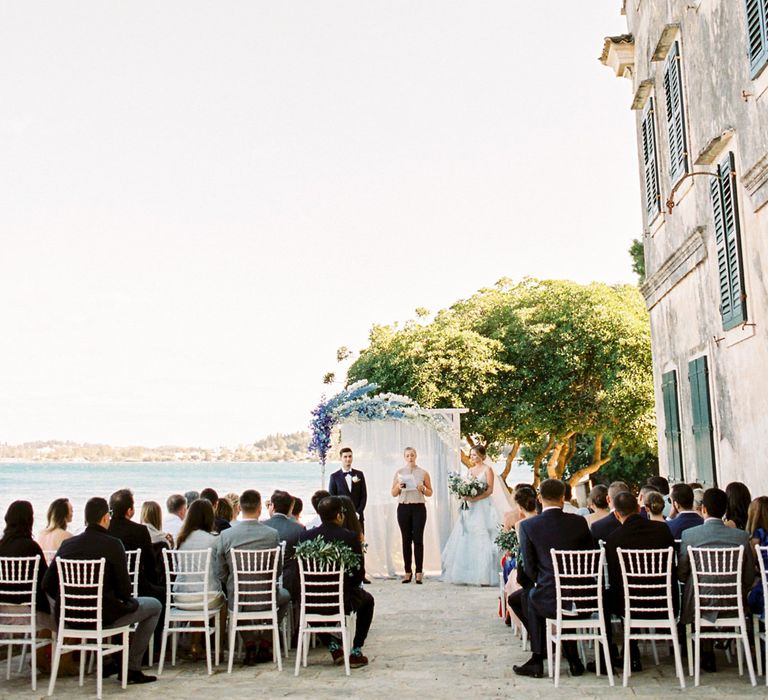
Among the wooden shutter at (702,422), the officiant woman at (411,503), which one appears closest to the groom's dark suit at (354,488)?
the officiant woman at (411,503)

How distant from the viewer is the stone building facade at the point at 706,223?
8.40 m

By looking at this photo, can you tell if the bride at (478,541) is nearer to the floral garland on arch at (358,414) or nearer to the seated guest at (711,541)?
the floral garland on arch at (358,414)

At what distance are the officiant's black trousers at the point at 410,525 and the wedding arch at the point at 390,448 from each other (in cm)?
72

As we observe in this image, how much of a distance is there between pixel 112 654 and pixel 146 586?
576 mm

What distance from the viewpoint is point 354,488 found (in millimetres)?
12992

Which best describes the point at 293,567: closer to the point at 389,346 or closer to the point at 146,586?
the point at 146,586

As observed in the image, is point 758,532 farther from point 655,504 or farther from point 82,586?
point 82,586

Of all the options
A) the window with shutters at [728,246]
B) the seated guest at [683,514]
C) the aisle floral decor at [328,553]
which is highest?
the window with shutters at [728,246]

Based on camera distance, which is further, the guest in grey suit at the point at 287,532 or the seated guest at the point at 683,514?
the guest in grey suit at the point at 287,532

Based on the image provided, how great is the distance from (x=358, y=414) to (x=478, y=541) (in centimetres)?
282

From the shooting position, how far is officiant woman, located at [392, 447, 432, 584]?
13000mm

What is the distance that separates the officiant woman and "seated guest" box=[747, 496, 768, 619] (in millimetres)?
6818

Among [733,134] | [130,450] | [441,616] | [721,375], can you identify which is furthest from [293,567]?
[130,450]

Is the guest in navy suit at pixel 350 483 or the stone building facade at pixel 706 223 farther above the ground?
the stone building facade at pixel 706 223
